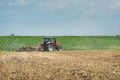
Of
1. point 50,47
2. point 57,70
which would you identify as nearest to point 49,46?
point 50,47

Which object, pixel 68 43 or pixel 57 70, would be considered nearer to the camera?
pixel 57 70

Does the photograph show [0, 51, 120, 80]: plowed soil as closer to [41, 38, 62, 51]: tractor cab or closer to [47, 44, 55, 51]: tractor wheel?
[47, 44, 55, 51]: tractor wheel

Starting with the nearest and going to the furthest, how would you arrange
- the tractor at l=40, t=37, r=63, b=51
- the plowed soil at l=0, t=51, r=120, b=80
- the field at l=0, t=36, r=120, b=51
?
the plowed soil at l=0, t=51, r=120, b=80 → the tractor at l=40, t=37, r=63, b=51 → the field at l=0, t=36, r=120, b=51

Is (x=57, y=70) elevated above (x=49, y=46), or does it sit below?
below

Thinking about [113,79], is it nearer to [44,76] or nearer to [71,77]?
[71,77]

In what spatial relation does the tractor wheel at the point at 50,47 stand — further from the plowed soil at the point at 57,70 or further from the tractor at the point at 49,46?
the plowed soil at the point at 57,70

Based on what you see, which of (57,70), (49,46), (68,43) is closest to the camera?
(57,70)

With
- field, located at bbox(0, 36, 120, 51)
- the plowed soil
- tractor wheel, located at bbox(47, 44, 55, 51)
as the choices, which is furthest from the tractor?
the plowed soil

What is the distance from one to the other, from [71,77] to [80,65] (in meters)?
2.22

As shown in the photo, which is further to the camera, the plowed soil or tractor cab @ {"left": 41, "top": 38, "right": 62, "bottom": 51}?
tractor cab @ {"left": 41, "top": 38, "right": 62, "bottom": 51}

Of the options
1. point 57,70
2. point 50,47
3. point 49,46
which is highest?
point 49,46

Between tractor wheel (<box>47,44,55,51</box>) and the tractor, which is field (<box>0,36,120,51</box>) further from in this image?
tractor wheel (<box>47,44,55,51</box>)

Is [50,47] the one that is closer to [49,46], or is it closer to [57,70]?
[49,46]

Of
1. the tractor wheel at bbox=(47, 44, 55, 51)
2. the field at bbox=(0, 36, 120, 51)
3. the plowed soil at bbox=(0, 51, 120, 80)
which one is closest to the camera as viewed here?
the plowed soil at bbox=(0, 51, 120, 80)
